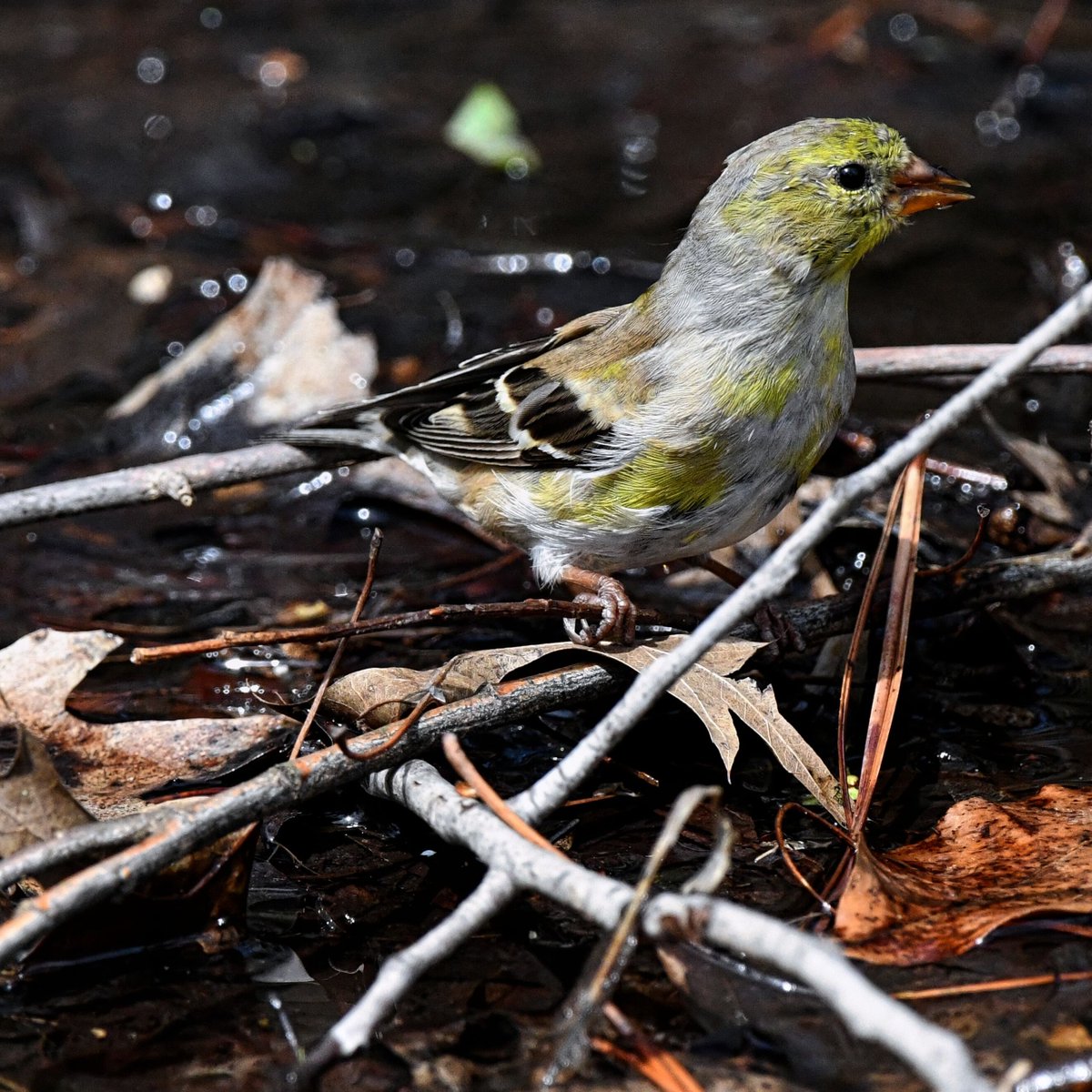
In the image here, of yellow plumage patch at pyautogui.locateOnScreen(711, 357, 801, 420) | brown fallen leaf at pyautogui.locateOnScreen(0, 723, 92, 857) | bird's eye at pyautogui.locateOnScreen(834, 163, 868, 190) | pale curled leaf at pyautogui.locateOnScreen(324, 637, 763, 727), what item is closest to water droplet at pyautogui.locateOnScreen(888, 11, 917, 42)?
bird's eye at pyautogui.locateOnScreen(834, 163, 868, 190)

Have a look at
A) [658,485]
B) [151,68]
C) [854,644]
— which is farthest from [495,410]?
[151,68]

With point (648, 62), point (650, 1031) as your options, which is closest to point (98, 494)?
point (650, 1031)

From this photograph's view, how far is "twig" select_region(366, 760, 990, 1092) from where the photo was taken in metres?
2.17

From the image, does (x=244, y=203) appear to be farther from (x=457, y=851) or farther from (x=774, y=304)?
(x=457, y=851)

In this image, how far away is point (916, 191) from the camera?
4.16 m

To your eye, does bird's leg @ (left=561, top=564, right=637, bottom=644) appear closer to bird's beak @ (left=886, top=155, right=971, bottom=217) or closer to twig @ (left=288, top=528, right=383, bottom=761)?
twig @ (left=288, top=528, right=383, bottom=761)

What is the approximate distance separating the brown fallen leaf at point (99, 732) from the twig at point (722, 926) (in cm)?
68

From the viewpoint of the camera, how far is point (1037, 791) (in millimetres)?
3670

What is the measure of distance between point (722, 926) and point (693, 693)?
1.22 m

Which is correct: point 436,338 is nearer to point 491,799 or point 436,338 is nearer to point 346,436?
point 346,436

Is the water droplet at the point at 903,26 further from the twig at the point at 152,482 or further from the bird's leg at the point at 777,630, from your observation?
the bird's leg at the point at 777,630

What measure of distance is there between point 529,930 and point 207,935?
29.1 inches

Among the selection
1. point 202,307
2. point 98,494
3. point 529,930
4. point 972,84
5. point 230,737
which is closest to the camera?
point 529,930

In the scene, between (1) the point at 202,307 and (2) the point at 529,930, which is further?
(1) the point at 202,307
